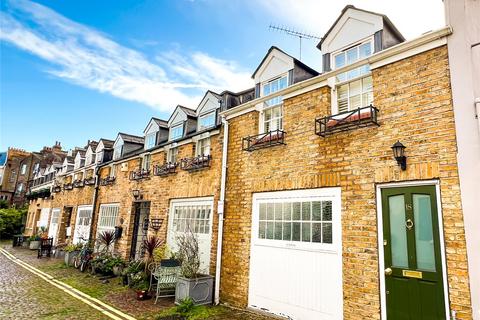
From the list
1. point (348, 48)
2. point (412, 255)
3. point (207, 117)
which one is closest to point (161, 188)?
point (207, 117)

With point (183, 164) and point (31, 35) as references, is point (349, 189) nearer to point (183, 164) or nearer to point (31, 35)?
point (183, 164)

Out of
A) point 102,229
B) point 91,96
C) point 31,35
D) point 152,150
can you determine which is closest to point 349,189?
point 152,150

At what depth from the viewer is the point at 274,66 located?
312 inches

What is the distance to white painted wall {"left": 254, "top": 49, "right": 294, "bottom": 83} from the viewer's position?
7602 millimetres

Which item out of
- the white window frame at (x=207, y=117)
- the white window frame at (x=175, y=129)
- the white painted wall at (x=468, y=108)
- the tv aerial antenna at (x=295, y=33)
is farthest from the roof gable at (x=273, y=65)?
the white window frame at (x=175, y=129)

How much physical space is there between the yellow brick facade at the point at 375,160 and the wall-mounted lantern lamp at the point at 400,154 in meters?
0.08

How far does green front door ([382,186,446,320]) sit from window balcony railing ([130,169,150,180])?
983 cm

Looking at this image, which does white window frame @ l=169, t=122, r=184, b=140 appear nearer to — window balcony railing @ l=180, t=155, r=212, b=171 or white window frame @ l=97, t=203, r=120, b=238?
window balcony railing @ l=180, t=155, r=212, b=171

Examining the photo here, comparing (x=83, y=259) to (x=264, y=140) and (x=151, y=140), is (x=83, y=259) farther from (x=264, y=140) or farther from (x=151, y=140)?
(x=264, y=140)

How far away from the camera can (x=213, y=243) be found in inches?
328

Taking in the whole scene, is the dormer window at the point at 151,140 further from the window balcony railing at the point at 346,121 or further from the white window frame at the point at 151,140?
the window balcony railing at the point at 346,121

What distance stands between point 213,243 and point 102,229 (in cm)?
957

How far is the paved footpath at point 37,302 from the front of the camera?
668cm

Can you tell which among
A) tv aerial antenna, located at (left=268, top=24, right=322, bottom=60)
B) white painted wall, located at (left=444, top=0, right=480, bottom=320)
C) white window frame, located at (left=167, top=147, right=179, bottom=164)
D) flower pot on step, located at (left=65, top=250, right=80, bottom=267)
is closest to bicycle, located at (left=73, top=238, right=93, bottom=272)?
flower pot on step, located at (left=65, top=250, right=80, bottom=267)
